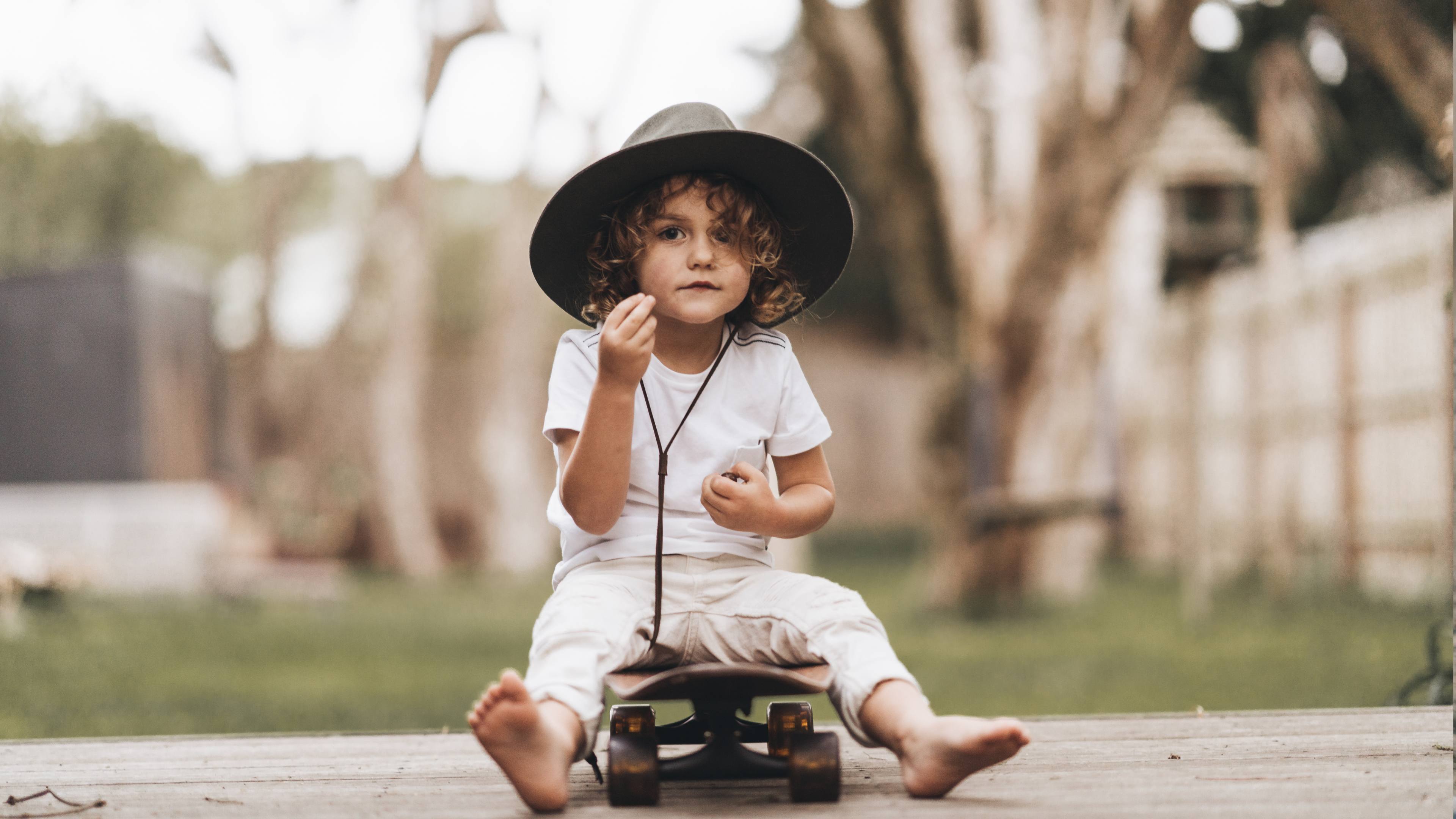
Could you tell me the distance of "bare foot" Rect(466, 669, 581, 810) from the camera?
1.54m

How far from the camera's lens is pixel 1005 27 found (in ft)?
28.5

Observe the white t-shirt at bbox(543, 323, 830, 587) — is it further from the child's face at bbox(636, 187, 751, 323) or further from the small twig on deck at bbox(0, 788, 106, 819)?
the small twig on deck at bbox(0, 788, 106, 819)

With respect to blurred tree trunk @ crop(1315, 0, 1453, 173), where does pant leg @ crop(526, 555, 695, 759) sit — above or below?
below

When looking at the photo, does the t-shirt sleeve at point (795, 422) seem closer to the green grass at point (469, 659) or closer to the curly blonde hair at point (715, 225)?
the curly blonde hair at point (715, 225)

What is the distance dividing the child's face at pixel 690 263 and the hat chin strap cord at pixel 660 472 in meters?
0.11

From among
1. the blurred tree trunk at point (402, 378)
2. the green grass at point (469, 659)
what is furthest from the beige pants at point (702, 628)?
the blurred tree trunk at point (402, 378)

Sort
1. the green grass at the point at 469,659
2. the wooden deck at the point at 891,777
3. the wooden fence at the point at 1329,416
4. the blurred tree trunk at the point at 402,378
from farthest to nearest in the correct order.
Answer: the blurred tree trunk at the point at 402,378 < the wooden fence at the point at 1329,416 < the green grass at the point at 469,659 < the wooden deck at the point at 891,777

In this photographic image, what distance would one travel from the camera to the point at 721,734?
1943mm

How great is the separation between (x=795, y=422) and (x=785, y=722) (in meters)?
0.47

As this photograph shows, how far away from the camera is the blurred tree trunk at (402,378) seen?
12.5m

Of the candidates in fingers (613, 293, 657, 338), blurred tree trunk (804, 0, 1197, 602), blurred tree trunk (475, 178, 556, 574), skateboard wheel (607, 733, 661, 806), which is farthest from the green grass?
blurred tree trunk (475, 178, 556, 574)

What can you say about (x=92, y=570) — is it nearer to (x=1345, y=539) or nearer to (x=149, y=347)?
(x=149, y=347)

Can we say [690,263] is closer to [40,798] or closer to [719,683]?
[719,683]

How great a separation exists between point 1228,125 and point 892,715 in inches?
648
